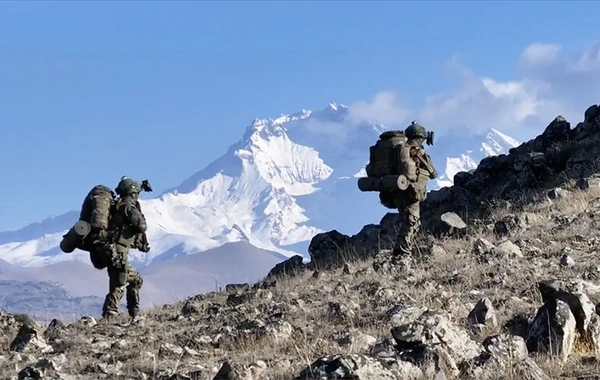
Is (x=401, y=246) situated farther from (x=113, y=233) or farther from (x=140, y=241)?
(x=113, y=233)

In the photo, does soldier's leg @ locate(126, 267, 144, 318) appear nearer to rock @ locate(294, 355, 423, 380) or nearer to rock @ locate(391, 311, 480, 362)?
rock @ locate(391, 311, 480, 362)

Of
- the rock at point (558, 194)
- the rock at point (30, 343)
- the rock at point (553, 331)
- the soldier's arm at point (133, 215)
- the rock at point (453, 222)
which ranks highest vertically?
the rock at point (558, 194)

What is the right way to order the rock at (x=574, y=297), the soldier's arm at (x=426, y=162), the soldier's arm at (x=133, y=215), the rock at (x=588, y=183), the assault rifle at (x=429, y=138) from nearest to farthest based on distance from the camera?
the rock at (x=574, y=297), the soldier's arm at (x=133, y=215), the soldier's arm at (x=426, y=162), the assault rifle at (x=429, y=138), the rock at (x=588, y=183)

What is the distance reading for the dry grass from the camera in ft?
26.1

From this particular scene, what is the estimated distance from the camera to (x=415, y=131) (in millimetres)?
16109

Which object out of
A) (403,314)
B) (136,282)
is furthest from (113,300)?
(403,314)

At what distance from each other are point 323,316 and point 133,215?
5.98 m

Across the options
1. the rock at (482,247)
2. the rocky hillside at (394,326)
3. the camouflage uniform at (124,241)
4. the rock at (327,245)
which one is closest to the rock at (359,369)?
the rocky hillside at (394,326)

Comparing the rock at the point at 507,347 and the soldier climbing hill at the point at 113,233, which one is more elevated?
the soldier climbing hill at the point at 113,233

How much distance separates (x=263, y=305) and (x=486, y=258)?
132 inches

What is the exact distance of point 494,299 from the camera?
9.38 metres

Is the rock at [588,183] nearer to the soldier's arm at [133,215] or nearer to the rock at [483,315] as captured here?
the soldier's arm at [133,215]

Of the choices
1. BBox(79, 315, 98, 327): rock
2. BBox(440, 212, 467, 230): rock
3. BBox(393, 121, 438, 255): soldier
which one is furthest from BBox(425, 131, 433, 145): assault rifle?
BBox(79, 315, 98, 327): rock

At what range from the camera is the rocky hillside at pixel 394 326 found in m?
6.62
